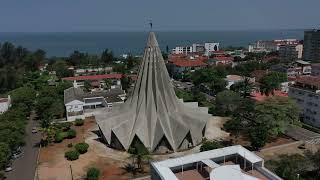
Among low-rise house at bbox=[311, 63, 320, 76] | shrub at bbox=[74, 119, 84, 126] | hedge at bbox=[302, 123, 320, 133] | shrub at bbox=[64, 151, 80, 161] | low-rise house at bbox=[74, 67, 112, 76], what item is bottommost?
hedge at bbox=[302, 123, 320, 133]

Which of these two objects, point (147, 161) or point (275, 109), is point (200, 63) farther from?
point (147, 161)

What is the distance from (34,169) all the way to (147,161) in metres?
15.5

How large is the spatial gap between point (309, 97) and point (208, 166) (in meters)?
42.8

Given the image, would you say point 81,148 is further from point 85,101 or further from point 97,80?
point 97,80

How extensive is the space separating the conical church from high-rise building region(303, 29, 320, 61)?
121 meters

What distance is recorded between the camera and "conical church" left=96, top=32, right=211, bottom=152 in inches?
2016

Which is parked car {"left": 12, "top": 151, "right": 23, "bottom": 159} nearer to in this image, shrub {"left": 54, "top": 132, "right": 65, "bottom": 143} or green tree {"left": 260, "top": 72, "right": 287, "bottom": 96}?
shrub {"left": 54, "top": 132, "right": 65, "bottom": 143}

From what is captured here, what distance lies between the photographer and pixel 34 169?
46500 millimetres

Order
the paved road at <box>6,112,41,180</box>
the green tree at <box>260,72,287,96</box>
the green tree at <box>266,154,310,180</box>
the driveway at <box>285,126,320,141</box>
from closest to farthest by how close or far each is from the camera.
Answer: the green tree at <box>266,154,310,180</box> < the paved road at <box>6,112,41,180</box> < the driveway at <box>285,126,320,141</box> < the green tree at <box>260,72,287,96</box>

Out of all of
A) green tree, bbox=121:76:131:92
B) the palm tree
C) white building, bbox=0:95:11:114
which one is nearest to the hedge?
the palm tree

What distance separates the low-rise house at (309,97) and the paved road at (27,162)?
164 feet

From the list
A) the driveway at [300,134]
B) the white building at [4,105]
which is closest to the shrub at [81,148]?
the white building at [4,105]

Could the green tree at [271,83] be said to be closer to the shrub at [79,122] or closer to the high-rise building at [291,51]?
the shrub at [79,122]

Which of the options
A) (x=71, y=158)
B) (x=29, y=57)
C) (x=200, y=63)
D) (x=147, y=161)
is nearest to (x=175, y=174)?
(x=147, y=161)
